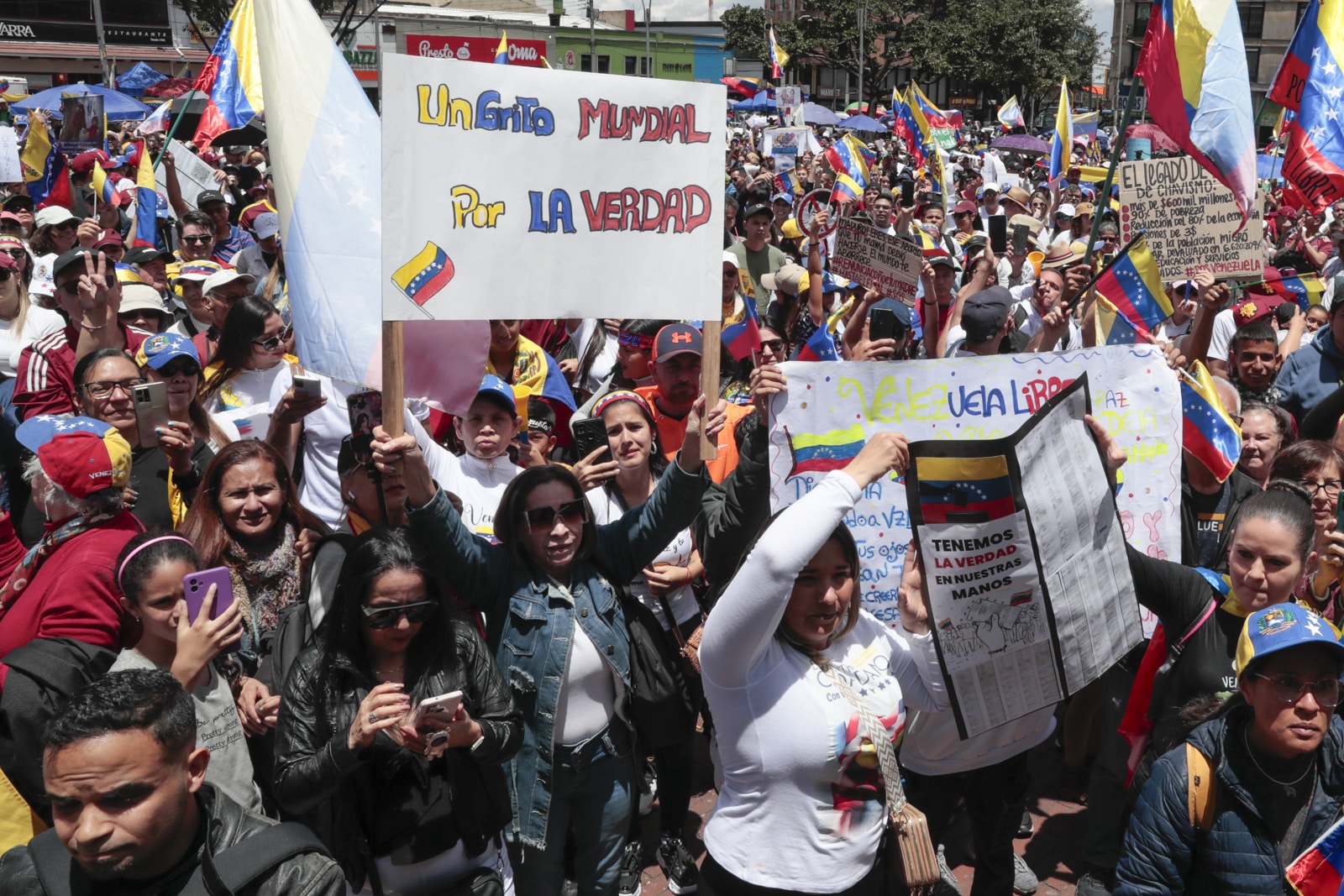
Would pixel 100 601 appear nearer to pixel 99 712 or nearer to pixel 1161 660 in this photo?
pixel 99 712

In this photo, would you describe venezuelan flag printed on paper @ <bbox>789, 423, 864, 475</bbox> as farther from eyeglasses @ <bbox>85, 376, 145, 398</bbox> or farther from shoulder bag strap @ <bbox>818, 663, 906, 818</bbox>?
eyeglasses @ <bbox>85, 376, 145, 398</bbox>

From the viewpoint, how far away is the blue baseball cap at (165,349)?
15.1 ft

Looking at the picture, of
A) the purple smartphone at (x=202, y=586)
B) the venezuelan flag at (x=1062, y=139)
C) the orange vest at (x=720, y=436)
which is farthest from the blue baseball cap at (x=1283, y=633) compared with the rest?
the venezuelan flag at (x=1062, y=139)

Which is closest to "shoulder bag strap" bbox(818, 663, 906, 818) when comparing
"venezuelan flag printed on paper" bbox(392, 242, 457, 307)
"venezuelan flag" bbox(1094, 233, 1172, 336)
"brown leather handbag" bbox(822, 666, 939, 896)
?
"brown leather handbag" bbox(822, 666, 939, 896)

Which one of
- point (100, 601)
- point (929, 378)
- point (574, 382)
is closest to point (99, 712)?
point (100, 601)

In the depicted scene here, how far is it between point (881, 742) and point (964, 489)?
683mm

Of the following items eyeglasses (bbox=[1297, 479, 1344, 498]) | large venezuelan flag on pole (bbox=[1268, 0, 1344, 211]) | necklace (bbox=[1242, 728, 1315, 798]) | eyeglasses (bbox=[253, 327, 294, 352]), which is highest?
large venezuelan flag on pole (bbox=[1268, 0, 1344, 211])

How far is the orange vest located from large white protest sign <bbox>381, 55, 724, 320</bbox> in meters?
0.92

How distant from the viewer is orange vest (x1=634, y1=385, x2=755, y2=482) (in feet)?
15.1

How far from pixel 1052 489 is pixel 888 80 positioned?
88.7m

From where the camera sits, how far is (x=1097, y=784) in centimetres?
415

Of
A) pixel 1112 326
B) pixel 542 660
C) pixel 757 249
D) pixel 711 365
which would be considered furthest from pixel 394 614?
pixel 757 249

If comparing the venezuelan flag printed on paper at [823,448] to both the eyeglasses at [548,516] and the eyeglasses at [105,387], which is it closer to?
the eyeglasses at [548,516]

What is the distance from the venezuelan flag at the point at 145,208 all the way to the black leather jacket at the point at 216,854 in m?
9.64
